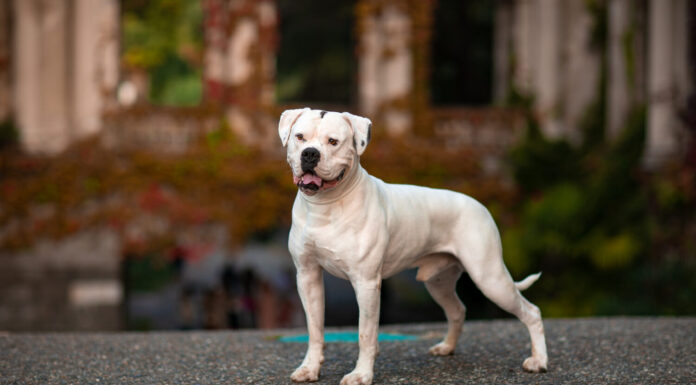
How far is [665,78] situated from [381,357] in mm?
8906

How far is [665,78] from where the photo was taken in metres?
12.6

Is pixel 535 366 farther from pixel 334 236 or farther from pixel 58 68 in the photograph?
pixel 58 68

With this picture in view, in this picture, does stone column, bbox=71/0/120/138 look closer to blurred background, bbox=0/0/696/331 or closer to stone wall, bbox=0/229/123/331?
blurred background, bbox=0/0/696/331

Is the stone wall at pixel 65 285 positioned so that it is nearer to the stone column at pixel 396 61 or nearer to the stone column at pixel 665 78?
the stone column at pixel 396 61

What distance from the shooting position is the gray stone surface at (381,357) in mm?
5031

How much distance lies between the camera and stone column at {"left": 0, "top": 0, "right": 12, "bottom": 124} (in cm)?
1416

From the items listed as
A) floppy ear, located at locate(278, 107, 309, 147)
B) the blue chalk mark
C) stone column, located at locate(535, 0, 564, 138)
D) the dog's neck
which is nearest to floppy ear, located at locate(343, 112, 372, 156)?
the dog's neck

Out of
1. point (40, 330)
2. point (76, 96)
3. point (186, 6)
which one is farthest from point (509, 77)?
point (186, 6)

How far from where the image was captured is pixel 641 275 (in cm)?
1098

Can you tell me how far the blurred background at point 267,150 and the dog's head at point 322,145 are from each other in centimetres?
783

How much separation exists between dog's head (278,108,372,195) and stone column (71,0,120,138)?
10.0 meters

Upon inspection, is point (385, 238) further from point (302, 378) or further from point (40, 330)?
point (40, 330)

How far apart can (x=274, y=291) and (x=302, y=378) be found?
10.9 meters

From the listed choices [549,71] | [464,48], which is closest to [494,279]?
[549,71]
